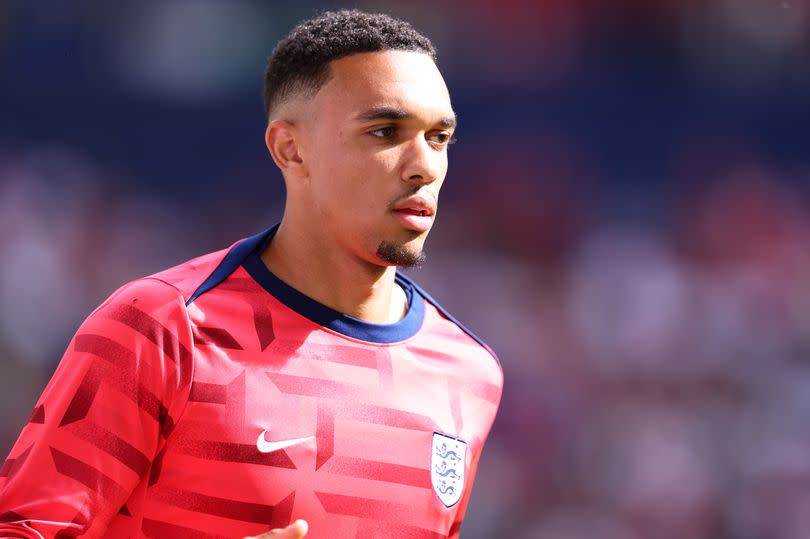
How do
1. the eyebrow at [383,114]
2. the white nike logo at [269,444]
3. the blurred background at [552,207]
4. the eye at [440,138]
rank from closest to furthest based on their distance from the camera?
the white nike logo at [269,444] → the eyebrow at [383,114] → the eye at [440,138] → the blurred background at [552,207]

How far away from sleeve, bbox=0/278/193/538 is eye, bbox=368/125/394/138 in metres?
0.60

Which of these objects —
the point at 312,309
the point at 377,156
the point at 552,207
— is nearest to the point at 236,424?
the point at 312,309

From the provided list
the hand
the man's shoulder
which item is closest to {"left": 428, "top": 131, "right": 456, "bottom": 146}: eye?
the man's shoulder

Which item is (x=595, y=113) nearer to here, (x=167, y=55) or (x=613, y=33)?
(x=613, y=33)

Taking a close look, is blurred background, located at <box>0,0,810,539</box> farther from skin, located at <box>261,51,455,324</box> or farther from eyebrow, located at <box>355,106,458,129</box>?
eyebrow, located at <box>355,106,458,129</box>

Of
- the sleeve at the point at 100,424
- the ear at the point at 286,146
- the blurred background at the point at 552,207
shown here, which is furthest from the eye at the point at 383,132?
the blurred background at the point at 552,207

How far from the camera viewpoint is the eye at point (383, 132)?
7.81 ft

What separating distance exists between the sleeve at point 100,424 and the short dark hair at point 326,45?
676 millimetres

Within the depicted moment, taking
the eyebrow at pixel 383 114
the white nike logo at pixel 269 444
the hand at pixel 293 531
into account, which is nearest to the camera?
the hand at pixel 293 531

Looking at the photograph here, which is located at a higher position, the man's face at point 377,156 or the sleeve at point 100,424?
the man's face at point 377,156

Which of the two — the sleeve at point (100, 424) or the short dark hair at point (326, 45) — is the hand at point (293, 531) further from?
the short dark hair at point (326, 45)

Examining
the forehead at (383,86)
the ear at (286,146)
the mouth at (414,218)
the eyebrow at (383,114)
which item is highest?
the forehead at (383,86)

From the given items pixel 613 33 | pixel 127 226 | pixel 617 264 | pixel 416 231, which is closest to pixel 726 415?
pixel 617 264

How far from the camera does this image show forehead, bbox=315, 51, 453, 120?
2.39 m
